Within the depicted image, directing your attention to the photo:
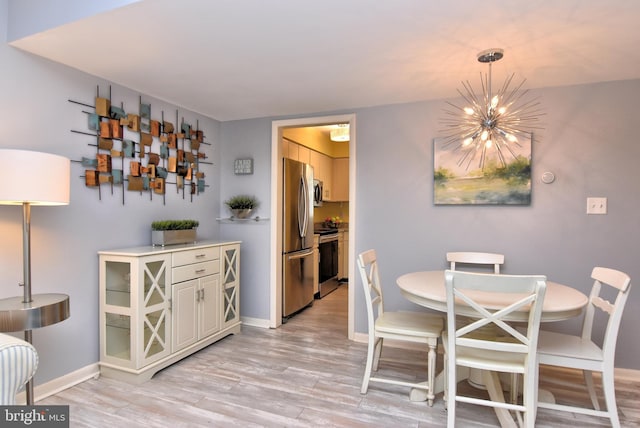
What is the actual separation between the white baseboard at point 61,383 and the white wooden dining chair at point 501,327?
244 cm

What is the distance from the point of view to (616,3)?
164cm

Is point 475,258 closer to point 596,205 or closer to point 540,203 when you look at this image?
point 540,203

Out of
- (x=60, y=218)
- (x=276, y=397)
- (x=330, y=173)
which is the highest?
(x=330, y=173)

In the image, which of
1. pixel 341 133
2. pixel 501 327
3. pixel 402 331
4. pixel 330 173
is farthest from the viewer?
pixel 330 173

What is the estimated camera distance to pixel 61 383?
91.7 inches

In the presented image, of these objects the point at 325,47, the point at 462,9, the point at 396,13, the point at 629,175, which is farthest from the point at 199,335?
the point at 629,175

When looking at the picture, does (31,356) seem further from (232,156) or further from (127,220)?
(232,156)

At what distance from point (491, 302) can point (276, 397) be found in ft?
4.84

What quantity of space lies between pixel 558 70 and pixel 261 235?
2911 mm

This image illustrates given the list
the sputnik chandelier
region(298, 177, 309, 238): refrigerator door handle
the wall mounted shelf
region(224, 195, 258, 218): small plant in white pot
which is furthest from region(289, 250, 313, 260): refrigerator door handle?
the sputnik chandelier

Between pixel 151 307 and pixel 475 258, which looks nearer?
pixel 151 307

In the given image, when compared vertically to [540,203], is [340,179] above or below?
above

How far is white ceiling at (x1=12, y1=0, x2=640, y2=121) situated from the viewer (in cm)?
171

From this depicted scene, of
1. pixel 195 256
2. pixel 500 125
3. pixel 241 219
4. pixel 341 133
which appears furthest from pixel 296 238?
pixel 500 125
